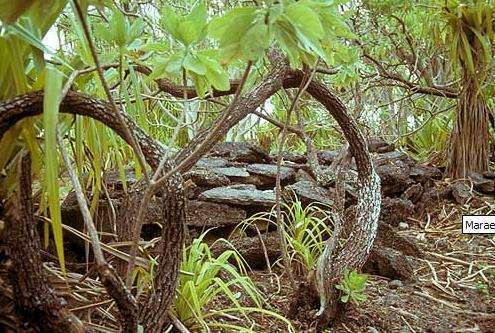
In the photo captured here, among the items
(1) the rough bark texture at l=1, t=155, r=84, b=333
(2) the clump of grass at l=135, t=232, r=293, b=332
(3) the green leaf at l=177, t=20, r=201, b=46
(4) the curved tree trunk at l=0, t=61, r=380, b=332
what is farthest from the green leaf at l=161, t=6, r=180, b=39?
(2) the clump of grass at l=135, t=232, r=293, b=332

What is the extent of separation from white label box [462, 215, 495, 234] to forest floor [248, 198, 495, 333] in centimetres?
4

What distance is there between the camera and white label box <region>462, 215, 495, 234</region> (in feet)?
7.84

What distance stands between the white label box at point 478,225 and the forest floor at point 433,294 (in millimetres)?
37

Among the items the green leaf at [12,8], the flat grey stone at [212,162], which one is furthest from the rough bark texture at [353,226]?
the flat grey stone at [212,162]

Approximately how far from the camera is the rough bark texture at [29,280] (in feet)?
3.04

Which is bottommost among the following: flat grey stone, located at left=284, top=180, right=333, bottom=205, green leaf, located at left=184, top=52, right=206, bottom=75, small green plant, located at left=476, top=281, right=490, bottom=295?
small green plant, located at left=476, top=281, right=490, bottom=295

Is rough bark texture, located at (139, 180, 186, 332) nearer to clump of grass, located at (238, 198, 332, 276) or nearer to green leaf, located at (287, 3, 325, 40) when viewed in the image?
green leaf, located at (287, 3, 325, 40)

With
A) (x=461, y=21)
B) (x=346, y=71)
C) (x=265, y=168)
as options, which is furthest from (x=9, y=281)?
(x=461, y=21)

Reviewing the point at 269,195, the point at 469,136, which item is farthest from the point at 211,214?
the point at 469,136

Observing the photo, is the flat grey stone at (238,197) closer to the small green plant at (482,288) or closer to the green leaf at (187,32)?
the small green plant at (482,288)

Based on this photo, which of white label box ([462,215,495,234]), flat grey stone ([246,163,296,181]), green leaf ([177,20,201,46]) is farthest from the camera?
flat grey stone ([246,163,296,181])

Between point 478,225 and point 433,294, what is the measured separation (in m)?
0.78

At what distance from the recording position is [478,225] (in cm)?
243

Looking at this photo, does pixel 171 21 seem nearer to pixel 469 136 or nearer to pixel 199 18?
pixel 199 18
